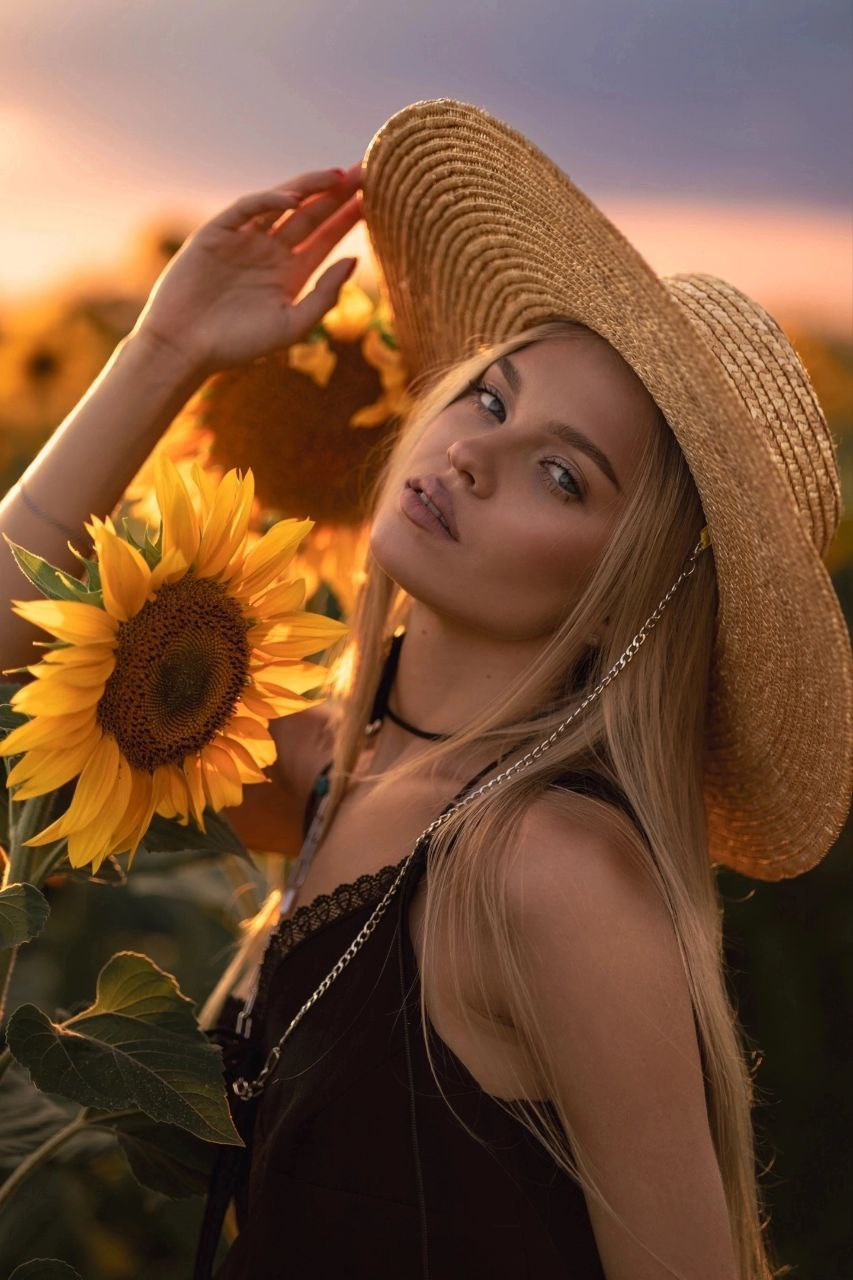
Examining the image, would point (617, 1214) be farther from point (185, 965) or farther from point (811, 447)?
point (185, 965)

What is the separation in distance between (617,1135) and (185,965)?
3.80 ft

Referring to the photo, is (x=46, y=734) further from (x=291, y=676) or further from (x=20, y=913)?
(x=291, y=676)

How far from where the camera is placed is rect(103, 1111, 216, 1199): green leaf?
1.18 meters

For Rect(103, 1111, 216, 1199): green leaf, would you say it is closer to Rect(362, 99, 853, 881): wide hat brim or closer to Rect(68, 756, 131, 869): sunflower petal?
Rect(68, 756, 131, 869): sunflower petal

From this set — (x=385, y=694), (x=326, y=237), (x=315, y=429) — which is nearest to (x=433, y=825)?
(x=385, y=694)

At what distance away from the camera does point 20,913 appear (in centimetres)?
86

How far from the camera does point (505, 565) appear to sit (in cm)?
120

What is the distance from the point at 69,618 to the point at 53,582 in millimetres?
46

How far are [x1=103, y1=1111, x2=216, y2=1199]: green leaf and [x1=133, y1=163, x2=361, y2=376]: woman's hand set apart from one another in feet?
2.46

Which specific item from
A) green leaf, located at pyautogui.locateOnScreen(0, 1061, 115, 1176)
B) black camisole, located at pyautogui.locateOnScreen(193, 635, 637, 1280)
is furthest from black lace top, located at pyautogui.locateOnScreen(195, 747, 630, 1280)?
green leaf, located at pyautogui.locateOnScreen(0, 1061, 115, 1176)

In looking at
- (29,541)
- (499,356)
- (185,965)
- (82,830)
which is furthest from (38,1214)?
(499,356)

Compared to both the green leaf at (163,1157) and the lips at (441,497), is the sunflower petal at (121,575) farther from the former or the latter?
the green leaf at (163,1157)

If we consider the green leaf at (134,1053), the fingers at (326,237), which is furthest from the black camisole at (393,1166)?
the fingers at (326,237)

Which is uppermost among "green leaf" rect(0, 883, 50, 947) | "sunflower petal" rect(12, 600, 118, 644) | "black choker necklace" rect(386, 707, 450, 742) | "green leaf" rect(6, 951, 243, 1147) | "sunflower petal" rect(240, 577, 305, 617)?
"sunflower petal" rect(240, 577, 305, 617)
